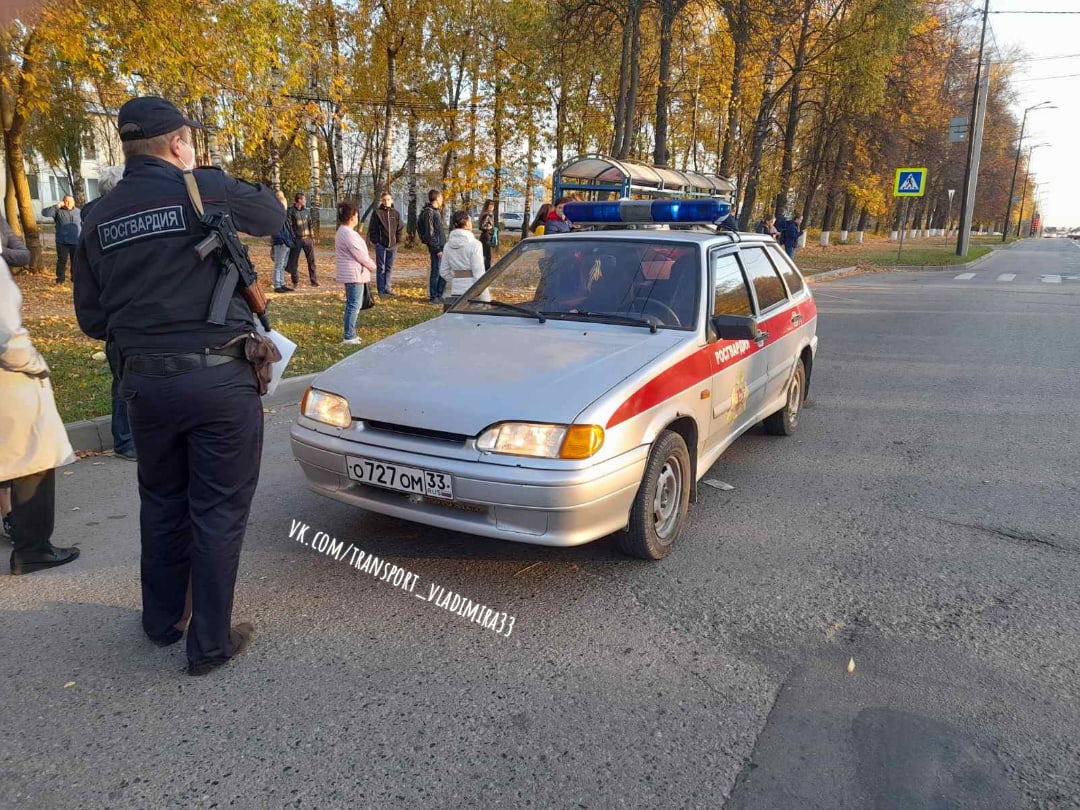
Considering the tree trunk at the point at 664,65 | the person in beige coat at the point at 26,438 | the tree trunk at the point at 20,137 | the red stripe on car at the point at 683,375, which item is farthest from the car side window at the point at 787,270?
the tree trunk at the point at 20,137

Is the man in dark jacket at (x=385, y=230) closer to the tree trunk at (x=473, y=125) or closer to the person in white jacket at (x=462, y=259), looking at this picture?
the person in white jacket at (x=462, y=259)

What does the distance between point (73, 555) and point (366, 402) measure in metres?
1.73

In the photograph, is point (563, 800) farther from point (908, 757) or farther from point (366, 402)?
point (366, 402)

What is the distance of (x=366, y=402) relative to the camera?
Answer: 3453mm

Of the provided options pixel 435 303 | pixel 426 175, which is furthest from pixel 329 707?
pixel 426 175

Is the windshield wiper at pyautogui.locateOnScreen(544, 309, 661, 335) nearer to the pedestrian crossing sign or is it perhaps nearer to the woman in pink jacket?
the woman in pink jacket

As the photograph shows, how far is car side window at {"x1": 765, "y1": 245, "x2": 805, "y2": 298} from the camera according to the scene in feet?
18.8

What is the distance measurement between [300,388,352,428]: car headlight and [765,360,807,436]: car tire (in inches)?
137

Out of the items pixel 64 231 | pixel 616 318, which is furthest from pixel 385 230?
pixel 616 318

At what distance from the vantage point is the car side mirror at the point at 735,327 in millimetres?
3994

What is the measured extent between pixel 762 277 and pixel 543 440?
9.32ft

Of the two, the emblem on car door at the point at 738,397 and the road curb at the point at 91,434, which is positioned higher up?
the emblem on car door at the point at 738,397

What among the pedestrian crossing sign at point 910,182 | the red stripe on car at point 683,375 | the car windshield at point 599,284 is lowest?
the red stripe on car at point 683,375

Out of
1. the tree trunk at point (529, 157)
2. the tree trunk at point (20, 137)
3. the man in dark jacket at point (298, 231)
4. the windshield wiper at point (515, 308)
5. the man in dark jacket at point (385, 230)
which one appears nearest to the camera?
the windshield wiper at point (515, 308)
